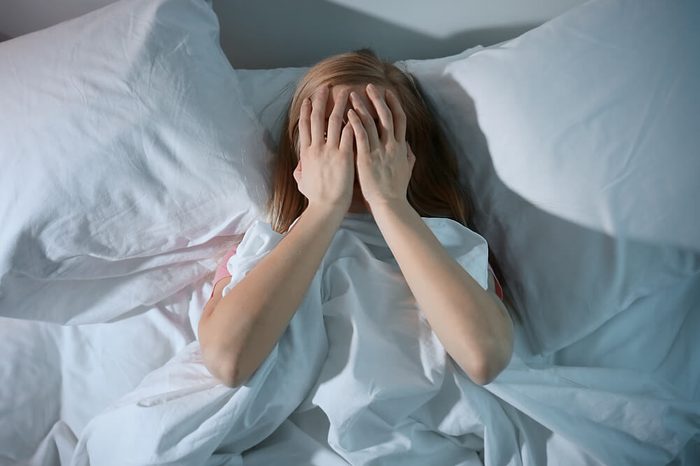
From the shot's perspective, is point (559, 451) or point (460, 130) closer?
point (559, 451)

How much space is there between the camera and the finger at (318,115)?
801 mm

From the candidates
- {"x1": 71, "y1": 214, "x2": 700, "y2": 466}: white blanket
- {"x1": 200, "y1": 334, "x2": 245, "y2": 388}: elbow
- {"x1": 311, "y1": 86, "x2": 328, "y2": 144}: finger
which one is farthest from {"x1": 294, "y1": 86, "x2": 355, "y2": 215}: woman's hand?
{"x1": 200, "y1": 334, "x2": 245, "y2": 388}: elbow

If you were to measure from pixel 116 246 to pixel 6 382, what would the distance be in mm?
242

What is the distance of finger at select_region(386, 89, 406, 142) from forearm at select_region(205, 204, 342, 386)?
0.67 feet

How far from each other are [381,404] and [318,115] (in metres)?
0.39

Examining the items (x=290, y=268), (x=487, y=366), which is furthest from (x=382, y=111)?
(x=487, y=366)

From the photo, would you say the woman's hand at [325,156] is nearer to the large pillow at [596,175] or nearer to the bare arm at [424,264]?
the bare arm at [424,264]

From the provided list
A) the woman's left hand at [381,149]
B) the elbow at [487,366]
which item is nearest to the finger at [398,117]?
the woman's left hand at [381,149]

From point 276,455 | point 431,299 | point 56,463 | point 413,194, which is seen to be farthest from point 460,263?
point 56,463

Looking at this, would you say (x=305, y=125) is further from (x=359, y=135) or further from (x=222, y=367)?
(x=222, y=367)

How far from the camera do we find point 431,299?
0.68m

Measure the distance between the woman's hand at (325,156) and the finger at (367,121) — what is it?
2 centimetres

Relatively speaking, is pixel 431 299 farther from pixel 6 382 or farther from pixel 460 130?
pixel 6 382

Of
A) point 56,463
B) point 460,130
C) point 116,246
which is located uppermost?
point 460,130
